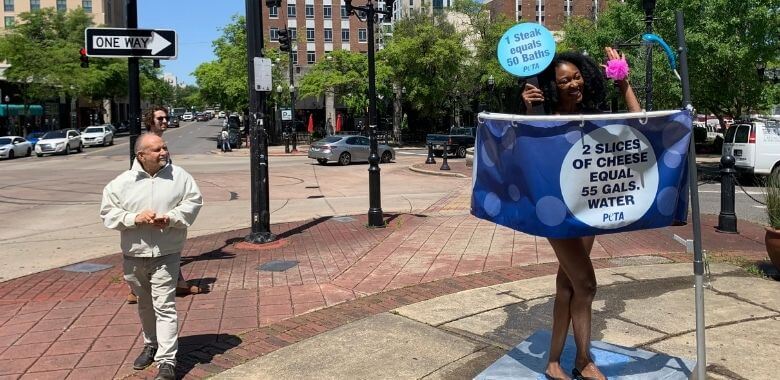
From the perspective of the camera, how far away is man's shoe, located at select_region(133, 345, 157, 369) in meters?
4.25

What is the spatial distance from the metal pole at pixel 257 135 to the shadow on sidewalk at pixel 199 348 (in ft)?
12.4

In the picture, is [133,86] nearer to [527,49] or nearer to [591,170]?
[527,49]

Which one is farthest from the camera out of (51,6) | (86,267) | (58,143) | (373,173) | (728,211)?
(51,6)

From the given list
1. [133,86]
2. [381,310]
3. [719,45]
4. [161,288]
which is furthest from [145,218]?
[719,45]

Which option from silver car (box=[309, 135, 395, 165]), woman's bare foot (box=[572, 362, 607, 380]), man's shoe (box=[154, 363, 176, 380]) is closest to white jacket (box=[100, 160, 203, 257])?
man's shoe (box=[154, 363, 176, 380])

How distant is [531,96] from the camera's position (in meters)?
3.26

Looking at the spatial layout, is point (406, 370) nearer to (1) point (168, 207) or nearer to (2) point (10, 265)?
(1) point (168, 207)

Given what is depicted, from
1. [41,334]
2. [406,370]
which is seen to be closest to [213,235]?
[41,334]

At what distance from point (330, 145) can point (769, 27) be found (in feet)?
52.3

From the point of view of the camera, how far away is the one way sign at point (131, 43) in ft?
21.0

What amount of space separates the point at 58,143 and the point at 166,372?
37140mm

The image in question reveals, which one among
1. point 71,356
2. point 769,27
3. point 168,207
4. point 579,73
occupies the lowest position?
point 71,356

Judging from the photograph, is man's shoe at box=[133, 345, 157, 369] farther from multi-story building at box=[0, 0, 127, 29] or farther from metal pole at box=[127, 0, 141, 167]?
multi-story building at box=[0, 0, 127, 29]

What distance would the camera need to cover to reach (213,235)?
9875 mm
